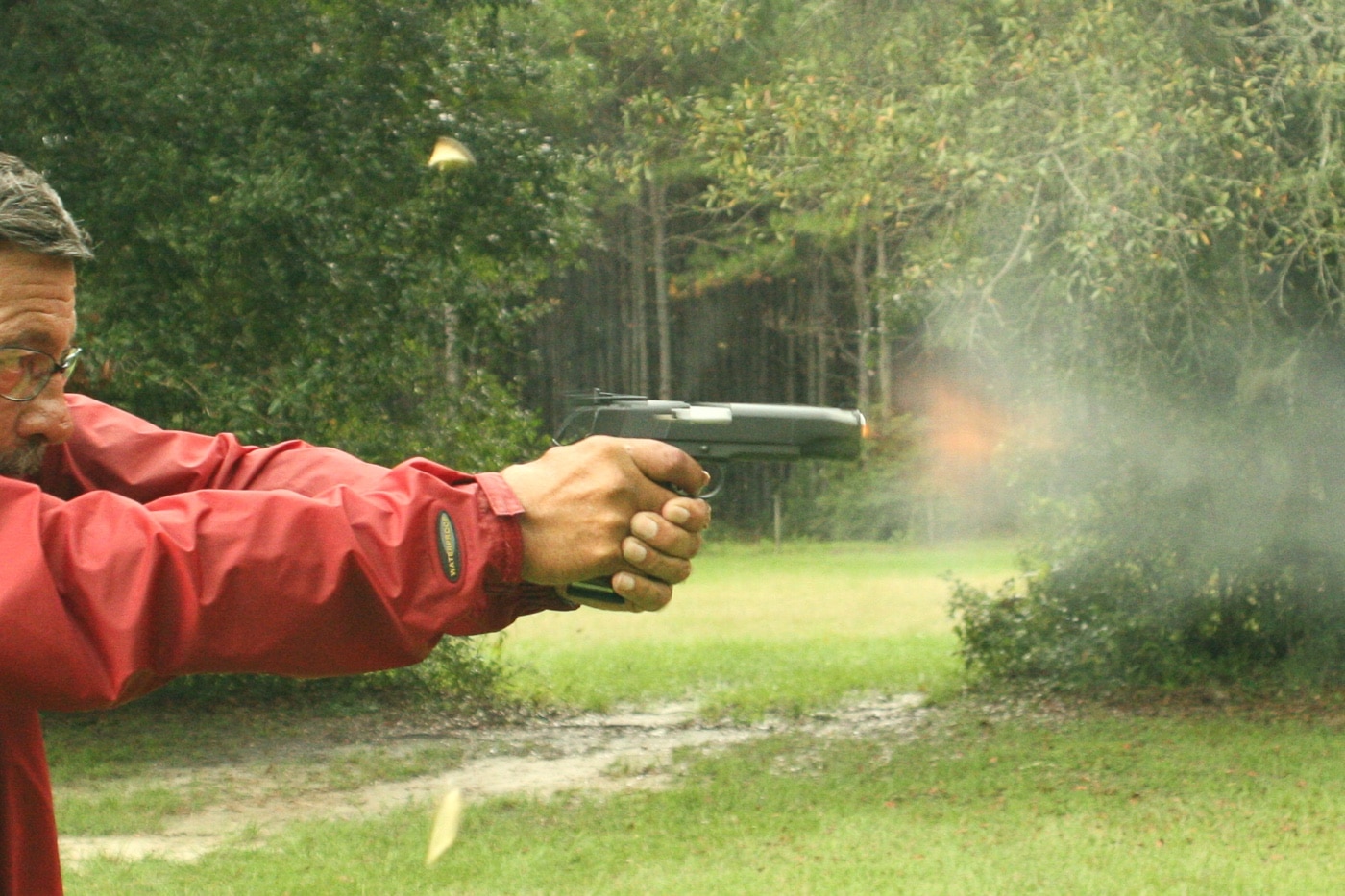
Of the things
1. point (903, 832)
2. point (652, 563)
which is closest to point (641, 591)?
point (652, 563)

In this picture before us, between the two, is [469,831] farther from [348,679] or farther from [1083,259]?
[1083,259]

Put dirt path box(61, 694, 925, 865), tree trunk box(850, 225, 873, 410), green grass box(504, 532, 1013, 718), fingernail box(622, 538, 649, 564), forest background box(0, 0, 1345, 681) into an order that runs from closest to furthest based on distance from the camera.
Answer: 1. fingernail box(622, 538, 649, 564)
2. dirt path box(61, 694, 925, 865)
3. forest background box(0, 0, 1345, 681)
4. green grass box(504, 532, 1013, 718)
5. tree trunk box(850, 225, 873, 410)

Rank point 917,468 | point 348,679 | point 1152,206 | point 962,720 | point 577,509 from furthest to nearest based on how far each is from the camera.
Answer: point 917,468, point 348,679, point 962,720, point 1152,206, point 577,509

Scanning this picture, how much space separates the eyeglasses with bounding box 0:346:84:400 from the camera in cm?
180

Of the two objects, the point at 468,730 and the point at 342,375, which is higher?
the point at 342,375

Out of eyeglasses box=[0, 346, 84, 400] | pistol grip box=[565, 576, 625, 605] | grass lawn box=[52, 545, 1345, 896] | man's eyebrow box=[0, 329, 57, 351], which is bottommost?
grass lawn box=[52, 545, 1345, 896]

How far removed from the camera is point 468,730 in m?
9.36

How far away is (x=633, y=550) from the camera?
5.39 ft

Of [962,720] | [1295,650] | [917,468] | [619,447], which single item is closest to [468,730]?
[962,720]

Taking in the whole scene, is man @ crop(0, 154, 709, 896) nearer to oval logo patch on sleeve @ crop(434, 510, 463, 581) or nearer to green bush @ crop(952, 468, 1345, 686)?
oval logo patch on sleeve @ crop(434, 510, 463, 581)

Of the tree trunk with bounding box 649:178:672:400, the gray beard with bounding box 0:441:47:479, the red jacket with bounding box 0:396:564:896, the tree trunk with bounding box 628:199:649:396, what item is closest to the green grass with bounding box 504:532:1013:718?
the tree trunk with bounding box 649:178:672:400

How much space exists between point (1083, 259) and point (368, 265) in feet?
14.0

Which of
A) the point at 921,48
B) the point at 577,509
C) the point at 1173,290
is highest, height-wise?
the point at 921,48

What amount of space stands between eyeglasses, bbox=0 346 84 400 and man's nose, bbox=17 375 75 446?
0.6 inches
